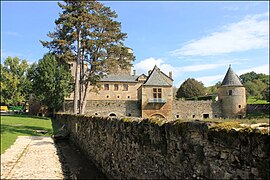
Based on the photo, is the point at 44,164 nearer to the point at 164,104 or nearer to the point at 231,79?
the point at 164,104

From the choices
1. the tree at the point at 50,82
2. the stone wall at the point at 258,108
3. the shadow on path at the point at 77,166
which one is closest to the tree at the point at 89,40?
the tree at the point at 50,82

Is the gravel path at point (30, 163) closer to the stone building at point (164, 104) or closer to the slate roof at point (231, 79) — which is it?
the stone building at point (164, 104)

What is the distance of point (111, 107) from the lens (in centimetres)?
3978

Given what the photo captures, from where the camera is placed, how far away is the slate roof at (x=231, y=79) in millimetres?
40978

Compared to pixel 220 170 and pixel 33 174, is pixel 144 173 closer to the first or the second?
pixel 220 170

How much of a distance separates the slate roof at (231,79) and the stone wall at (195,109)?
3818 millimetres

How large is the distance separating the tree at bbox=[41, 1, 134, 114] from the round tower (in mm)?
20501

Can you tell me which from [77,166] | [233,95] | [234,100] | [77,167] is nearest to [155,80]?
[233,95]

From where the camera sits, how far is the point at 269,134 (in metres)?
2.85

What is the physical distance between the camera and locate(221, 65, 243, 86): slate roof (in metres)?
41.0

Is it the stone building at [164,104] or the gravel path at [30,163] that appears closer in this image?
the gravel path at [30,163]

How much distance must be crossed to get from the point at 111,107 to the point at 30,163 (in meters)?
29.2

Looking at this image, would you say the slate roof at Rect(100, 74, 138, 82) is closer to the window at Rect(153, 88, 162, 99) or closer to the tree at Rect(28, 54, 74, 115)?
the tree at Rect(28, 54, 74, 115)

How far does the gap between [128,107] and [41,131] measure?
66.0ft
